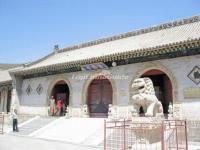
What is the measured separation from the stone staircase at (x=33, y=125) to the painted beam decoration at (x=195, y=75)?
7926mm

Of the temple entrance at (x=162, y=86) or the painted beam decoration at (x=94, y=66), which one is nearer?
the temple entrance at (x=162, y=86)

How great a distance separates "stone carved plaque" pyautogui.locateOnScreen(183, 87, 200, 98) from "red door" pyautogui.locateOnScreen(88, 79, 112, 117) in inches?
183

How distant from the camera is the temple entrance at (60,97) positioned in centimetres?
1645

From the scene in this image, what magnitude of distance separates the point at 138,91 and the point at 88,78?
6.49 m

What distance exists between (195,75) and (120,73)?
380 centimetres

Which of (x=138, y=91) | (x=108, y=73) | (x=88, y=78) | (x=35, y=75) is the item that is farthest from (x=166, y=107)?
(x=35, y=75)

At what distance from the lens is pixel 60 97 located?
17.2 meters

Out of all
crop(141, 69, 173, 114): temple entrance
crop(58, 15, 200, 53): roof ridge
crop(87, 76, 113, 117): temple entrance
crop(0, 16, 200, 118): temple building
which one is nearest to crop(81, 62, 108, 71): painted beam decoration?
crop(0, 16, 200, 118): temple building

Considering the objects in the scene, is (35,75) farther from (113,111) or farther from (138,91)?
(138,91)

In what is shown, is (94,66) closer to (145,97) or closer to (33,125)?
(33,125)

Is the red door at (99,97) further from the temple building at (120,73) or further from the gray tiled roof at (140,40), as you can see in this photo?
the gray tiled roof at (140,40)

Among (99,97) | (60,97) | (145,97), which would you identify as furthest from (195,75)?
(60,97)

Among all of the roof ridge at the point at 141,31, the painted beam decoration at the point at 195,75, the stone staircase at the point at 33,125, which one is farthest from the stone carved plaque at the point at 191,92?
the stone staircase at the point at 33,125

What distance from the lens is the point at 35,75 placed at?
57.5 feet
